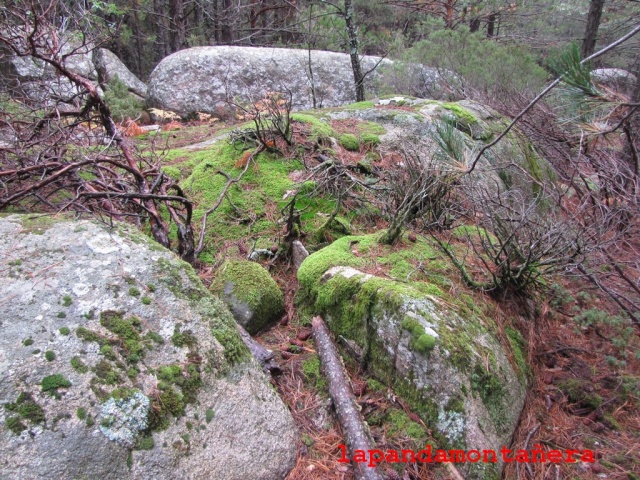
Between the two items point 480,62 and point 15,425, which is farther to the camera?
point 480,62

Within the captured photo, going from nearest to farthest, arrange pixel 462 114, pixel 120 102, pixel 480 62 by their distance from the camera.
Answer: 1. pixel 462 114
2. pixel 480 62
3. pixel 120 102

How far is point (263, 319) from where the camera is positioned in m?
3.14

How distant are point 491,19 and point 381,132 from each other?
895 centimetres

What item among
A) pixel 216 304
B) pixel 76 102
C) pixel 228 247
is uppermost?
pixel 76 102

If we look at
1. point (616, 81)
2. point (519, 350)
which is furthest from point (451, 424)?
point (616, 81)

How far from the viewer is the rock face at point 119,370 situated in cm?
164

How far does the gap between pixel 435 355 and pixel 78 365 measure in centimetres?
186

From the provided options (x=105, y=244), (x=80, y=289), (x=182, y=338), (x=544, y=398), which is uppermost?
(x=105, y=244)

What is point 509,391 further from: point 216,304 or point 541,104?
point 541,104

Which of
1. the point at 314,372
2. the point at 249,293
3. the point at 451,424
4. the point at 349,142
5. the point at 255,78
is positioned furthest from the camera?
the point at 255,78

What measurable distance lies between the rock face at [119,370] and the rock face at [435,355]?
734 mm

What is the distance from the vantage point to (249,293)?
10.1 feet

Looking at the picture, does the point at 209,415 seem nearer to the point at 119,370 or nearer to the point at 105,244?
the point at 119,370

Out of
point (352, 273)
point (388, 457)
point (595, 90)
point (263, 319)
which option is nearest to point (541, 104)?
point (595, 90)
